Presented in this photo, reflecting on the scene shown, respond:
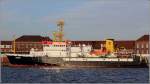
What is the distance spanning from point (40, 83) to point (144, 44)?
45.4 m

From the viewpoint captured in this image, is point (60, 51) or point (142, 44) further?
point (142, 44)

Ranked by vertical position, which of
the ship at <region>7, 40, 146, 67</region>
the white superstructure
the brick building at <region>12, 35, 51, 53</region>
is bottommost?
the ship at <region>7, 40, 146, 67</region>

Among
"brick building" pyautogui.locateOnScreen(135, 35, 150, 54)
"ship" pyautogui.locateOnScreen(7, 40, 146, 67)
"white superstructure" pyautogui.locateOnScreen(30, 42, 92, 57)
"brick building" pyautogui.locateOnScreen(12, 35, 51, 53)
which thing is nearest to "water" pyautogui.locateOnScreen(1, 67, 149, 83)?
"ship" pyautogui.locateOnScreen(7, 40, 146, 67)

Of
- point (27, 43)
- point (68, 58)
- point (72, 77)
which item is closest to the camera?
point (72, 77)

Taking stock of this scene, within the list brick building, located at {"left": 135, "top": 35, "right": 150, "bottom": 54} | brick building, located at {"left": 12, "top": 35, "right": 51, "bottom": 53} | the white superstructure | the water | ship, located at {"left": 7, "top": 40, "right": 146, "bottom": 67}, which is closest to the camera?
the water

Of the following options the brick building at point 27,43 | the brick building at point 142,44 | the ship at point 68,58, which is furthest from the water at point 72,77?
the brick building at point 27,43

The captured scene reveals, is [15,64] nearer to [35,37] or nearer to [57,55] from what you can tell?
[57,55]

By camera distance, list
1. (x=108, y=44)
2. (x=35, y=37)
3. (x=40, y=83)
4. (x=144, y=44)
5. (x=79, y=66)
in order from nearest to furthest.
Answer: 1. (x=40, y=83)
2. (x=79, y=66)
3. (x=108, y=44)
4. (x=144, y=44)
5. (x=35, y=37)

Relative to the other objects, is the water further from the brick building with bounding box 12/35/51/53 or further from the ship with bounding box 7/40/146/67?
the brick building with bounding box 12/35/51/53

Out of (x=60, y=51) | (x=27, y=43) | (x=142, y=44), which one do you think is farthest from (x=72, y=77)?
(x=27, y=43)

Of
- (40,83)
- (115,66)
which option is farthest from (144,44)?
(40,83)

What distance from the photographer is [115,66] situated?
1604 inches

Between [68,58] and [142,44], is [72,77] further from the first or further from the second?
[142,44]

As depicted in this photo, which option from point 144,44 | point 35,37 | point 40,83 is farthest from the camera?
point 35,37
